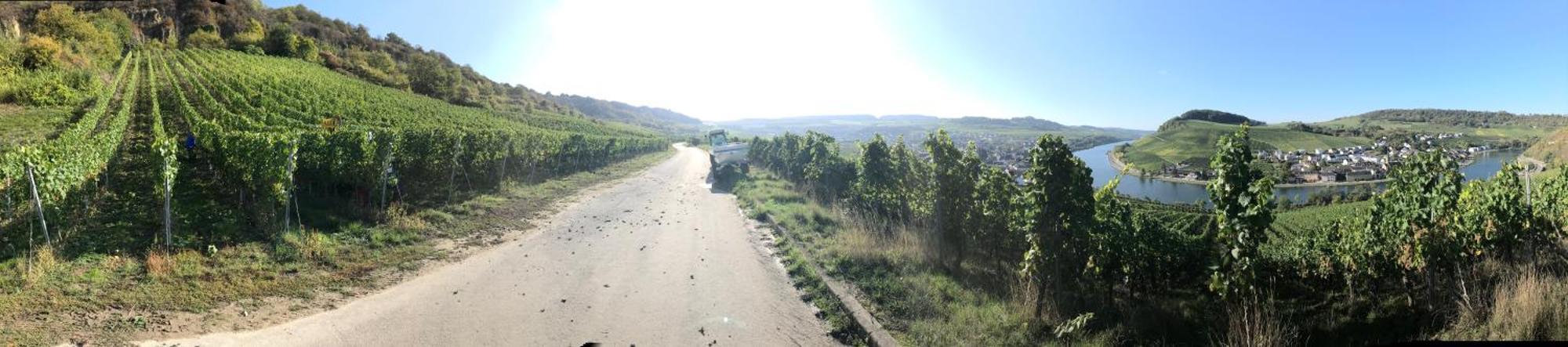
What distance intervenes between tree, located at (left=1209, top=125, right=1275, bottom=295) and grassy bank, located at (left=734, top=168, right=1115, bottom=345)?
154cm

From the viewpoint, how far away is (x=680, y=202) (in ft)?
72.2

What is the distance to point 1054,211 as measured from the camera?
334 inches

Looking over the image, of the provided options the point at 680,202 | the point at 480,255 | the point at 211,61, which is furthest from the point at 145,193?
the point at 211,61

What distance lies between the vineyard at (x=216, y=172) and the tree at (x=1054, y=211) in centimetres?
1344

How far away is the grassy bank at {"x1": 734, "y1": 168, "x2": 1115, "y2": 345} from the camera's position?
7.93m

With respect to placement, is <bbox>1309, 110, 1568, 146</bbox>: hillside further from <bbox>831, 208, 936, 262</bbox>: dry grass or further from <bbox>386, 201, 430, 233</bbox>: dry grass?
<bbox>386, 201, 430, 233</bbox>: dry grass

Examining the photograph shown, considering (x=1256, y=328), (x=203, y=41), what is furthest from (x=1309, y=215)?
(x=203, y=41)

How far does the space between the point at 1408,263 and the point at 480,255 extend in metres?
14.5

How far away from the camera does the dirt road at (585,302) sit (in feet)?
25.7

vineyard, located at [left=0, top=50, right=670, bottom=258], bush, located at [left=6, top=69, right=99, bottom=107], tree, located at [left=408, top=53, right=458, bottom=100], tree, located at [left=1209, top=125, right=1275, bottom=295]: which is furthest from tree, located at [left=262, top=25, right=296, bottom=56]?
→ tree, located at [left=1209, top=125, right=1275, bottom=295]

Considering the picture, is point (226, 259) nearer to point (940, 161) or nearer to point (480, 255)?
point (480, 255)

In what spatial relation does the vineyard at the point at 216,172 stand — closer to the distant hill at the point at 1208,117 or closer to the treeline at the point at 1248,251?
the treeline at the point at 1248,251

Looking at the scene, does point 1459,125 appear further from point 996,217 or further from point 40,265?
point 40,265

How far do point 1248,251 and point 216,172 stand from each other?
19888 millimetres
